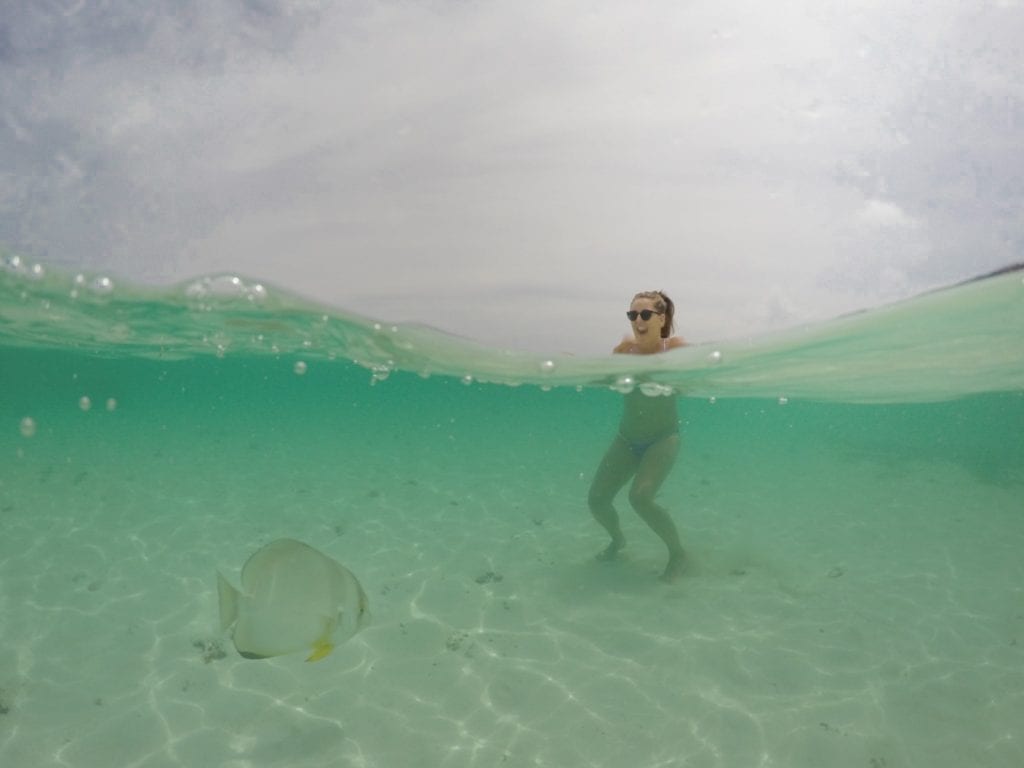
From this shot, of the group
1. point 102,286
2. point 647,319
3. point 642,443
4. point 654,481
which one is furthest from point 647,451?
point 102,286

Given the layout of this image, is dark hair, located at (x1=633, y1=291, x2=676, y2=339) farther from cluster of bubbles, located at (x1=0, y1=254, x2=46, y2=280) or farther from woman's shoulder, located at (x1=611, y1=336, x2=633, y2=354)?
cluster of bubbles, located at (x1=0, y1=254, x2=46, y2=280)

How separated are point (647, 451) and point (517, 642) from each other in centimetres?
359

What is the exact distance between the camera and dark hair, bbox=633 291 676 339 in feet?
31.0

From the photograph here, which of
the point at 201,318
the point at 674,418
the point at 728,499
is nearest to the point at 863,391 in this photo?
the point at 728,499

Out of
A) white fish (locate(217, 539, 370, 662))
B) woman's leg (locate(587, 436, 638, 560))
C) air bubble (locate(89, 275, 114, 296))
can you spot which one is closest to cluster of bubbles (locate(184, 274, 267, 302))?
air bubble (locate(89, 275, 114, 296))

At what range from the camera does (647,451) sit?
983 cm

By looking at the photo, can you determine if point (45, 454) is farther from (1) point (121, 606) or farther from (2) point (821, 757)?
(2) point (821, 757)

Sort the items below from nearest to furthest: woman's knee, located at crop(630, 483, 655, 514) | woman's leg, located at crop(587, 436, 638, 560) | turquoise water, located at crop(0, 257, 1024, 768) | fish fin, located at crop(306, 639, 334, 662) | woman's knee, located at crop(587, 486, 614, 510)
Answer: fish fin, located at crop(306, 639, 334, 662), turquoise water, located at crop(0, 257, 1024, 768), woman's knee, located at crop(630, 483, 655, 514), woman's leg, located at crop(587, 436, 638, 560), woman's knee, located at crop(587, 486, 614, 510)

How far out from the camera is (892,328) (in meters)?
12.0

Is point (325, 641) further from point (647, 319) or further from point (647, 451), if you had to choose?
point (647, 319)

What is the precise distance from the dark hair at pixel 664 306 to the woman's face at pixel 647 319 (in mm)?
51

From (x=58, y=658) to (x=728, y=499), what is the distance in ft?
53.4

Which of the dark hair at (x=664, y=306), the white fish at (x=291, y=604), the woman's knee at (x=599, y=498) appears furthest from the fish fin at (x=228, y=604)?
the dark hair at (x=664, y=306)

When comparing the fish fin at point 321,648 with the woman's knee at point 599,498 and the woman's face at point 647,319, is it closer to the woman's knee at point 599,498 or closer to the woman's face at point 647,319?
the woman's knee at point 599,498
